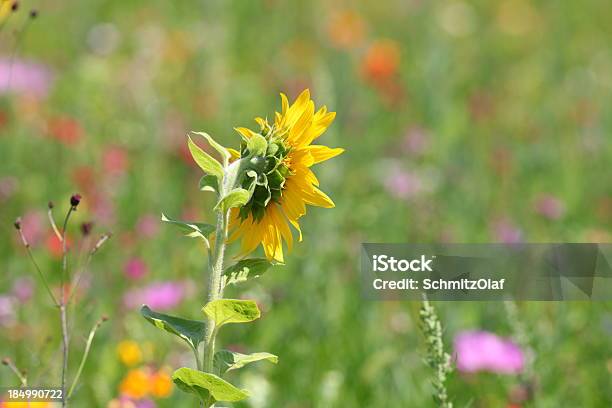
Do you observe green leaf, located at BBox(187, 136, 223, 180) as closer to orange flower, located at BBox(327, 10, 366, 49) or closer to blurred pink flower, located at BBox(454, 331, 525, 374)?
blurred pink flower, located at BBox(454, 331, 525, 374)

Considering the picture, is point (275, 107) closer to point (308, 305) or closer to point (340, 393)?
point (308, 305)

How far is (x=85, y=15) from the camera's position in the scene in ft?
19.2

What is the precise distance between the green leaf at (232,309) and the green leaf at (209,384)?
0.27 ft

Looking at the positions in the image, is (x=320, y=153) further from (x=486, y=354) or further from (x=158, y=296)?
(x=158, y=296)

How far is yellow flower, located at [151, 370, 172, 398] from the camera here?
6.96ft

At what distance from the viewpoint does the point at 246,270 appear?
139 centimetres

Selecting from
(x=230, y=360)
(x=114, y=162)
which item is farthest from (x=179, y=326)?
(x=114, y=162)

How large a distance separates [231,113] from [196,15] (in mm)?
1726

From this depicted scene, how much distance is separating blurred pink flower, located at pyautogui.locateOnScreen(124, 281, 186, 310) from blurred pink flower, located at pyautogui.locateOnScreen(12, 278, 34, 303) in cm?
28

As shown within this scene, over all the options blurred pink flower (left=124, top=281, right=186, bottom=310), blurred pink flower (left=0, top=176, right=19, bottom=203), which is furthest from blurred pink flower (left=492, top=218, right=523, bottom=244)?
blurred pink flower (left=0, top=176, right=19, bottom=203)

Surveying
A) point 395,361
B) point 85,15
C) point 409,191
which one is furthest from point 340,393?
point 85,15

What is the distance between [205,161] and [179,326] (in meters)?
0.26

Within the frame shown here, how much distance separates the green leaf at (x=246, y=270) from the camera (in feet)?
4.56

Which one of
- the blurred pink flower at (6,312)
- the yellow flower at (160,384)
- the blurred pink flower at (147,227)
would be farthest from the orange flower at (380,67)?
the yellow flower at (160,384)
